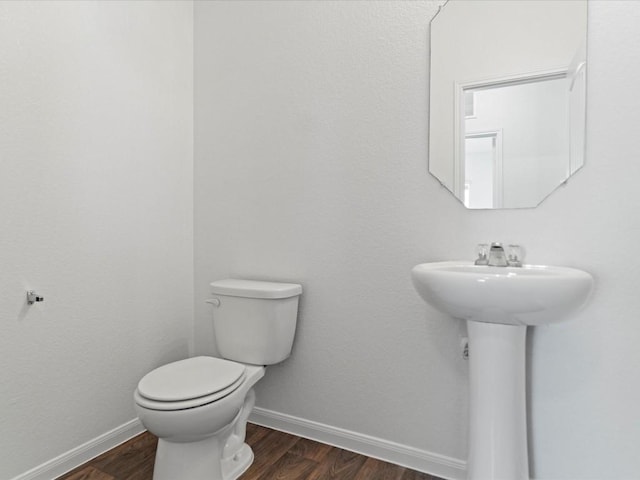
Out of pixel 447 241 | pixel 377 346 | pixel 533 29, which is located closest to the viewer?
pixel 533 29

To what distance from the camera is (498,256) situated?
1.31 metres

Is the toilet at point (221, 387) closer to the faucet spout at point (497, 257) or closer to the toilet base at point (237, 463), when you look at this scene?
the toilet base at point (237, 463)

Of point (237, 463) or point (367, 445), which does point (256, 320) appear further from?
point (367, 445)

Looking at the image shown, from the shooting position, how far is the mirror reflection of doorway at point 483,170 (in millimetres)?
1416

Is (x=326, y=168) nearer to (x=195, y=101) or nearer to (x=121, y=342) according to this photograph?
(x=195, y=101)

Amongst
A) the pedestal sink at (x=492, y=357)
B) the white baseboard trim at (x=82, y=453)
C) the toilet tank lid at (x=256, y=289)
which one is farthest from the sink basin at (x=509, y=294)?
the white baseboard trim at (x=82, y=453)

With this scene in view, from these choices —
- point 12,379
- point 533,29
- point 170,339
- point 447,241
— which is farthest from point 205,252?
point 533,29

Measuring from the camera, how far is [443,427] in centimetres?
150

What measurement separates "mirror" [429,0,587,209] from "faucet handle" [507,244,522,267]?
0.50 feet

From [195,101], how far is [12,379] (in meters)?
1.53

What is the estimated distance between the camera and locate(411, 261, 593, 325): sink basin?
1.01m

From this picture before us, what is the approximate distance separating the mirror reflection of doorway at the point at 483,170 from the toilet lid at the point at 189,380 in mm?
1124

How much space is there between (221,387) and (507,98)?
1.47 meters

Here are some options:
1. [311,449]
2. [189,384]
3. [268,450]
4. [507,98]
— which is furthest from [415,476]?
[507,98]
